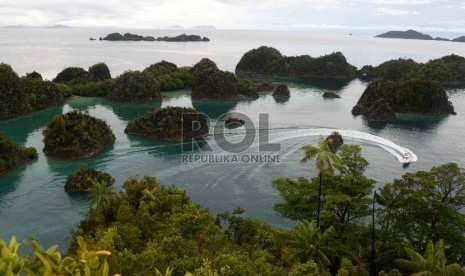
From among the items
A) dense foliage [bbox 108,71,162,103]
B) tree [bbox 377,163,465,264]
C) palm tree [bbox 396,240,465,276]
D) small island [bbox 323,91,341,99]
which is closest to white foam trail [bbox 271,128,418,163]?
tree [bbox 377,163,465,264]

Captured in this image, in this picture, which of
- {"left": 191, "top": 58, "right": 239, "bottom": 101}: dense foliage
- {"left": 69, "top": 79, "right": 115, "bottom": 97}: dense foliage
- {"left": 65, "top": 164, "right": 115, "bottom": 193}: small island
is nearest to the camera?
{"left": 65, "top": 164, "right": 115, "bottom": 193}: small island

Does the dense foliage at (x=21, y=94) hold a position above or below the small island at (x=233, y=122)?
above

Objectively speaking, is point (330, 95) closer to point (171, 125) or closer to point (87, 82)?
point (171, 125)

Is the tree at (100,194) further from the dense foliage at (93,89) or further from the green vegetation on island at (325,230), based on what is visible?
the dense foliage at (93,89)

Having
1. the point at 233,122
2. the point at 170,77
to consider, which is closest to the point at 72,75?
the point at 170,77

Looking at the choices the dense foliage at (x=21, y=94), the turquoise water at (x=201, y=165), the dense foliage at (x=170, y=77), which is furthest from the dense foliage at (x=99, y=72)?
the dense foliage at (x=21, y=94)

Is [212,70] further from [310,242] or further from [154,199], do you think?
[310,242]

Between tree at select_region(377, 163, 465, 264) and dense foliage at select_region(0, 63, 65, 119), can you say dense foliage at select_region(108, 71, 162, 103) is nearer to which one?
dense foliage at select_region(0, 63, 65, 119)
